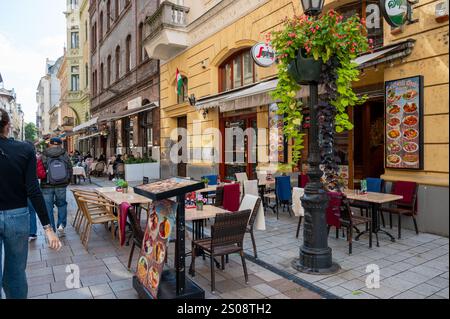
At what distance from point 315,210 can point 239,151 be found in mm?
7445

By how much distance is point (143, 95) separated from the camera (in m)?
18.3

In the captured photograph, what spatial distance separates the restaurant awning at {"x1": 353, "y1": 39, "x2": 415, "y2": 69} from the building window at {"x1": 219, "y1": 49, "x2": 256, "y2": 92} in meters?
4.95

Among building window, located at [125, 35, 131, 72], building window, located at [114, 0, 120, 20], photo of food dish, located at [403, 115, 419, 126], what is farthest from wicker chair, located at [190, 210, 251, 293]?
building window, located at [114, 0, 120, 20]

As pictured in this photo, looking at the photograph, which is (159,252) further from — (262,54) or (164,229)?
(262,54)

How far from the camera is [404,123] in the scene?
623 cm

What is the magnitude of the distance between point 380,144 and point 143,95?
12.7m

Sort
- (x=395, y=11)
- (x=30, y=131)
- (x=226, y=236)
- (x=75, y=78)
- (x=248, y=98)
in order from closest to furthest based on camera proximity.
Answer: (x=226, y=236)
(x=395, y=11)
(x=248, y=98)
(x=75, y=78)
(x=30, y=131)

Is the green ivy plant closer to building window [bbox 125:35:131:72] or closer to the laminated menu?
the laminated menu

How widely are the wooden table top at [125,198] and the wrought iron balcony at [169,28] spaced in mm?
8587

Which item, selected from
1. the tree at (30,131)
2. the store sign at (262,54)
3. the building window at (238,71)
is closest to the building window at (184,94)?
the building window at (238,71)

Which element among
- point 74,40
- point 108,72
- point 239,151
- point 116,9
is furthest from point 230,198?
point 74,40

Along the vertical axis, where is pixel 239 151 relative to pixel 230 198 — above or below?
above

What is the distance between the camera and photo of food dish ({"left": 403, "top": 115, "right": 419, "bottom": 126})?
19.8 feet

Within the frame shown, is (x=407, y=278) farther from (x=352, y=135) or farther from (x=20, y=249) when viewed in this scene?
(x=352, y=135)
